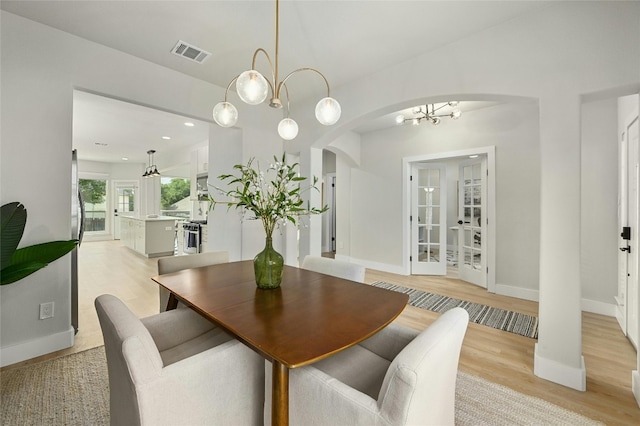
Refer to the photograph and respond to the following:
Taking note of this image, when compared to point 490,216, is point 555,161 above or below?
above

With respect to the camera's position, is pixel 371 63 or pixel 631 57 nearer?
pixel 631 57

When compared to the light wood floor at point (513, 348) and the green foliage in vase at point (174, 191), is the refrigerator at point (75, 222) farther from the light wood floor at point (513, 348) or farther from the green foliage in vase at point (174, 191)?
the green foliage in vase at point (174, 191)

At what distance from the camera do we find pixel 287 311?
1.26 metres

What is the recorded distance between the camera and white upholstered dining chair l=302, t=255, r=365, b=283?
1950 mm

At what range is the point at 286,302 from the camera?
1.38 m

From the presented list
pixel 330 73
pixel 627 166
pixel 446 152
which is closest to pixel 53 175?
pixel 330 73

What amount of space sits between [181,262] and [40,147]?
4.92ft

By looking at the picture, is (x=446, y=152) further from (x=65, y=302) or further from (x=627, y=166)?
(x=65, y=302)

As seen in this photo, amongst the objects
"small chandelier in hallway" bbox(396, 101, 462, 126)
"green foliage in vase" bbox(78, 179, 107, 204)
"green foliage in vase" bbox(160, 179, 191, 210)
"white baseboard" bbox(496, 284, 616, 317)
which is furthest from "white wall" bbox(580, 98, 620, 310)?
"green foliage in vase" bbox(78, 179, 107, 204)

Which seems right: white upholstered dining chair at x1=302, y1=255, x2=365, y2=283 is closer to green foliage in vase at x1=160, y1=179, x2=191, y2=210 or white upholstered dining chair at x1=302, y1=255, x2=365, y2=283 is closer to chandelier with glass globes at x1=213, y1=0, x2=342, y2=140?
chandelier with glass globes at x1=213, y1=0, x2=342, y2=140

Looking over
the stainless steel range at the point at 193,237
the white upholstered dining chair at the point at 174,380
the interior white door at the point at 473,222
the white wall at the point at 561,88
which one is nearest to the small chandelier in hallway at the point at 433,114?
the interior white door at the point at 473,222

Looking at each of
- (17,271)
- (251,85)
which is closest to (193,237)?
(17,271)

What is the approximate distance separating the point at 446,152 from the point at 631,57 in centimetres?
266

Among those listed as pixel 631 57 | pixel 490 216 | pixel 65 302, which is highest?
pixel 631 57
